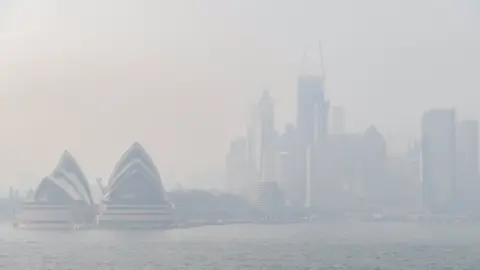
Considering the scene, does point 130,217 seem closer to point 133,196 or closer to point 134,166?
point 133,196

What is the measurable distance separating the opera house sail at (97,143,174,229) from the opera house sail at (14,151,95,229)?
7.59 ft

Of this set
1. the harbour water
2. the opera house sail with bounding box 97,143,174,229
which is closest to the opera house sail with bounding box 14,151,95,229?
the opera house sail with bounding box 97,143,174,229

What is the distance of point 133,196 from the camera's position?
10269 centimetres

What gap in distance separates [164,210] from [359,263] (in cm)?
5731

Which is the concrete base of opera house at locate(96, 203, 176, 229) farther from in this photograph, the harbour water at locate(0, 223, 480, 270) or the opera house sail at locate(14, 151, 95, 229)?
the harbour water at locate(0, 223, 480, 270)

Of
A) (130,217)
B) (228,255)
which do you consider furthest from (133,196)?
(228,255)

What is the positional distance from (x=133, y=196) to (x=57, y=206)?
714 cm

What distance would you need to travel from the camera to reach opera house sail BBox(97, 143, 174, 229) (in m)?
102

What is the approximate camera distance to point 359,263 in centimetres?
4912

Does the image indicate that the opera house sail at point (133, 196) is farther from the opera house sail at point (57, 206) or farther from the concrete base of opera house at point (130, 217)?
the opera house sail at point (57, 206)

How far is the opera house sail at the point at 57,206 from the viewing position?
4016 inches

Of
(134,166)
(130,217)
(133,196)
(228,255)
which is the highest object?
(134,166)

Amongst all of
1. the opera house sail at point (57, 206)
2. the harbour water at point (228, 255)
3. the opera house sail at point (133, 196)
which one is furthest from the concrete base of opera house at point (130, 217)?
the harbour water at point (228, 255)

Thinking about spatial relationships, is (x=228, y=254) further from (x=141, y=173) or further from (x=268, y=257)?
(x=141, y=173)
